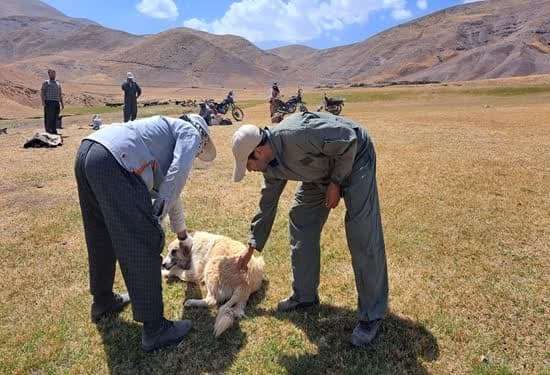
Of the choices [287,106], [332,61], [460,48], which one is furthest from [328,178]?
[332,61]

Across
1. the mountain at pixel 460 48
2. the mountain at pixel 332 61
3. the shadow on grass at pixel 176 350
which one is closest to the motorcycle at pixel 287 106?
the shadow on grass at pixel 176 350

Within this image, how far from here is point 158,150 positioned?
325 centimetres

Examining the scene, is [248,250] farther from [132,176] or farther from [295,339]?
[132,176]

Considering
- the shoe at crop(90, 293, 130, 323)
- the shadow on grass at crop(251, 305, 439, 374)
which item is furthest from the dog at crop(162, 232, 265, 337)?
the shoe at crop(90, 293, 130, 323)

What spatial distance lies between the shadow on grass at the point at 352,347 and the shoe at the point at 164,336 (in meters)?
0.72

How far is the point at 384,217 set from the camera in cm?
646

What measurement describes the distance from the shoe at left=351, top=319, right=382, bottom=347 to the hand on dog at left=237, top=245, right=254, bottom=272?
1091 mm

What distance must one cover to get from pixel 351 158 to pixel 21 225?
5358 mm

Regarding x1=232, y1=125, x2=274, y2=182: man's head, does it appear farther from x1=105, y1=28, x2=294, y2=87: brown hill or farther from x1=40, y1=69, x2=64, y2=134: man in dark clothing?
x1=105, y1=28, x2=294, y2=87: brown hill

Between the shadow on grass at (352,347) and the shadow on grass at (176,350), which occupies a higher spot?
the shadow on grass at (352,347)

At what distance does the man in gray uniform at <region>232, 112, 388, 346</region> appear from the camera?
3.06 metres

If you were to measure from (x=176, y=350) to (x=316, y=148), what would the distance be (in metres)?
1.93

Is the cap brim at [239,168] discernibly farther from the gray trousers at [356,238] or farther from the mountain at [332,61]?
the mountain at [332,61]

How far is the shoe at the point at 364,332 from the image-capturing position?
136 inches
